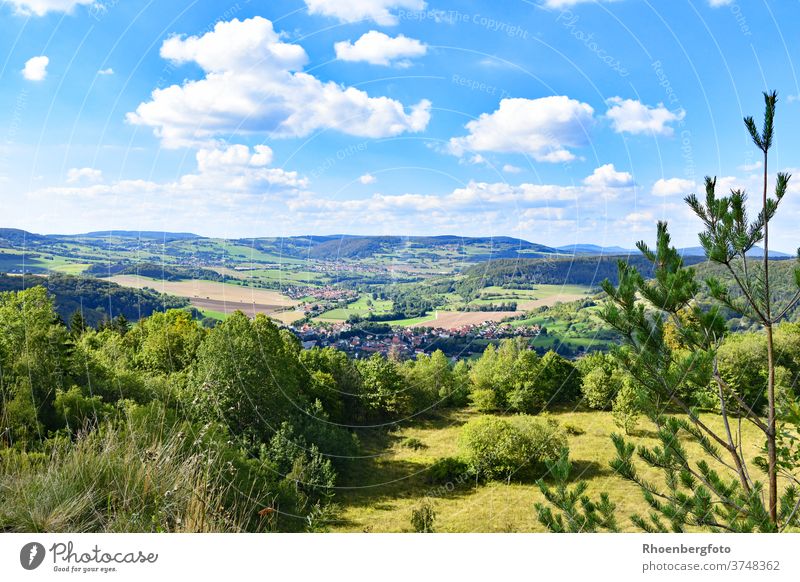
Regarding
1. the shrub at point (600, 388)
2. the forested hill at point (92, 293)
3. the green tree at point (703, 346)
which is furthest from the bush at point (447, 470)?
the green tree at point (703, 346)

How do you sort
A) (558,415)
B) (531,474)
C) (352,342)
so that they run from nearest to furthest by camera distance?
1. (352,342)
2. (531,474)
3. (558,415)

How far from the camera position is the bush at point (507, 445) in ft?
61.5

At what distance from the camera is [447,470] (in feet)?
62.7

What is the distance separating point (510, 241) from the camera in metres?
24.8

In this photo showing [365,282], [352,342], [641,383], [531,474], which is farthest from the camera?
[531,474]

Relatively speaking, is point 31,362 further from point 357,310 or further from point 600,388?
point 600,388

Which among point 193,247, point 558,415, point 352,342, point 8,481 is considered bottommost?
point 558,415

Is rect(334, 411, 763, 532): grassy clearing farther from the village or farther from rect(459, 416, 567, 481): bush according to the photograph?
the village

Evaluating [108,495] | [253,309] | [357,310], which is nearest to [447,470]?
[357,310]

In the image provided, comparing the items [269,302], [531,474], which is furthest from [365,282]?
[531,474]
